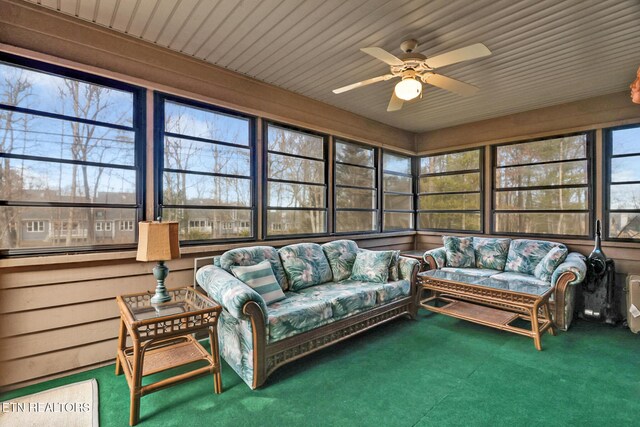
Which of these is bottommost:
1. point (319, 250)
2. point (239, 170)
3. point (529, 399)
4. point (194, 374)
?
point (529, 399)

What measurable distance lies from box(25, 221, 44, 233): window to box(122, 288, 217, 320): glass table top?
32.8 inches

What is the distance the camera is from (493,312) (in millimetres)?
3529

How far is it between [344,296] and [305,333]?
0.56 meters

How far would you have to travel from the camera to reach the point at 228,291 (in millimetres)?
2359

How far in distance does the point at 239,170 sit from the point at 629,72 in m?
4.33

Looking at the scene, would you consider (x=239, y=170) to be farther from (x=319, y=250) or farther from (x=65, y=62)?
(x=65, y=62)

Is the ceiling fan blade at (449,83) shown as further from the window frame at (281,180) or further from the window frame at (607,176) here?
the window frame at (607,176)

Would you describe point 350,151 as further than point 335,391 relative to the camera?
Yes

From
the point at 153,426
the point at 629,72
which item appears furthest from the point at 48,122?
the point at 629,72

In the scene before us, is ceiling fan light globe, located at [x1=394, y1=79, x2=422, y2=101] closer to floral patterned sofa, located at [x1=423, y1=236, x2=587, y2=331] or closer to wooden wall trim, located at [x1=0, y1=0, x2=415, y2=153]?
wooden wall trim, located at [x1=0, y1=0, x2=415, y2=153]

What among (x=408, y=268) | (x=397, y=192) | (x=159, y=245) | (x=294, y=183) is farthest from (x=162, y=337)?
(x=397, y=192)

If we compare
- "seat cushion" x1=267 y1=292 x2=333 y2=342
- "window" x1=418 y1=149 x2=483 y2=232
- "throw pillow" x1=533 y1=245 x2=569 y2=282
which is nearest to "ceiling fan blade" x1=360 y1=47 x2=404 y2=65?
"seat cushion" x1=267 y1=292 x2=333 y2=342

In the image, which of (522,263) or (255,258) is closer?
(255,258)

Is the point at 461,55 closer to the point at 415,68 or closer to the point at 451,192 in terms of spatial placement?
the point at 415,68
